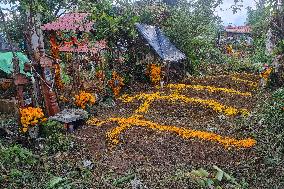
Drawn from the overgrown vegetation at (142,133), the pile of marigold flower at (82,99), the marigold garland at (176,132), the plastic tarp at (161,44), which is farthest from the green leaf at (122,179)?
the plastic tarp at (161,44)

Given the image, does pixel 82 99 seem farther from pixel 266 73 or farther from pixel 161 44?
pixel 266 73

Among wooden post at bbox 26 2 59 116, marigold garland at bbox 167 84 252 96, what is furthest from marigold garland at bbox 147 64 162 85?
wooden post at bbox 26 2 59 116

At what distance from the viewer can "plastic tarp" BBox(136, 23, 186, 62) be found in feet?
49.1

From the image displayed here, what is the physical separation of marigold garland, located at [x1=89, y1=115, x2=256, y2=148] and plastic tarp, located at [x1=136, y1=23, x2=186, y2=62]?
5827 millimetres

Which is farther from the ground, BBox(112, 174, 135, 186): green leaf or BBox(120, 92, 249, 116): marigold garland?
BBox(120, 92, 249, 116): marigold garland

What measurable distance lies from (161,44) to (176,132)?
7673 millimetres

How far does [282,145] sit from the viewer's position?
24.0ft

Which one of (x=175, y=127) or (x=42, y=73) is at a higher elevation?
(x=42, y=73)

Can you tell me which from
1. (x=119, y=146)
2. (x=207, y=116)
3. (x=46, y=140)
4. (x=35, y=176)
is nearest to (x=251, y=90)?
(x=207, y=116)

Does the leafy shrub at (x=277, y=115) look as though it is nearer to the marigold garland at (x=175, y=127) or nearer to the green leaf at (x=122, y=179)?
the marigold garland at (x=175, y=127)

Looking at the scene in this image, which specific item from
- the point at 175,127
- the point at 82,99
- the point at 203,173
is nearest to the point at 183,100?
the point at 175,127

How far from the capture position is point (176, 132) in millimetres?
8703

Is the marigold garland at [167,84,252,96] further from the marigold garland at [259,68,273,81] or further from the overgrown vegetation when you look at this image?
the marigold garland at [259,68,273,81]

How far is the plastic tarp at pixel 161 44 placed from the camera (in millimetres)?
14953
